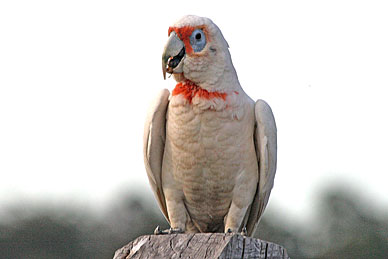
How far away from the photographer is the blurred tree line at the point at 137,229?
28.3 m

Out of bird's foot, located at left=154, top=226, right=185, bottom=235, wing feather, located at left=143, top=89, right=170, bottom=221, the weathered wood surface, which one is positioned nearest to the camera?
the weathered wood surface

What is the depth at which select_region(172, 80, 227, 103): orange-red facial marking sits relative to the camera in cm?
757

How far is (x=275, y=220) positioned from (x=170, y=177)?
963 inches

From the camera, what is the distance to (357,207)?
105 feet

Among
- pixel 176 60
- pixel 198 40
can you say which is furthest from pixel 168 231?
pixel 198 40

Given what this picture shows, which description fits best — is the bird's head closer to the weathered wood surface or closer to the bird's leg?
the bird's leg

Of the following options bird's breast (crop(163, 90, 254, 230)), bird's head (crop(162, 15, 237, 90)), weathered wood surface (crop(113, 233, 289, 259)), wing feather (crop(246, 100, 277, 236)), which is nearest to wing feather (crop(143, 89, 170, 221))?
bird's breast (crop(163, 90, 254, 230))

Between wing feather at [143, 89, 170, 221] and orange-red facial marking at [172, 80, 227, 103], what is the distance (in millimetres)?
235

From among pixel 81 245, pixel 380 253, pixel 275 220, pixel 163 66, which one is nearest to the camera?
pixel 163 66

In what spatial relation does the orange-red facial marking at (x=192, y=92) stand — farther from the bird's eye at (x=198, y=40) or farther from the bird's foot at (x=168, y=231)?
the bird's foot at (x=168, y=231)

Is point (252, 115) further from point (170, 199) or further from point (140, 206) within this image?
point (140, 206)

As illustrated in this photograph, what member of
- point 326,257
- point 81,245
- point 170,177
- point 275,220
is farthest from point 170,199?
point 275,220

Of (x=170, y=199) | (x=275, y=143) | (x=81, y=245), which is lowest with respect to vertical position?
(x=81, y=245)

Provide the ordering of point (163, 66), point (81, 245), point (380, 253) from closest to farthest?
1. point (163, 66)
2. point (380, 253)
3. point (81, 245)
